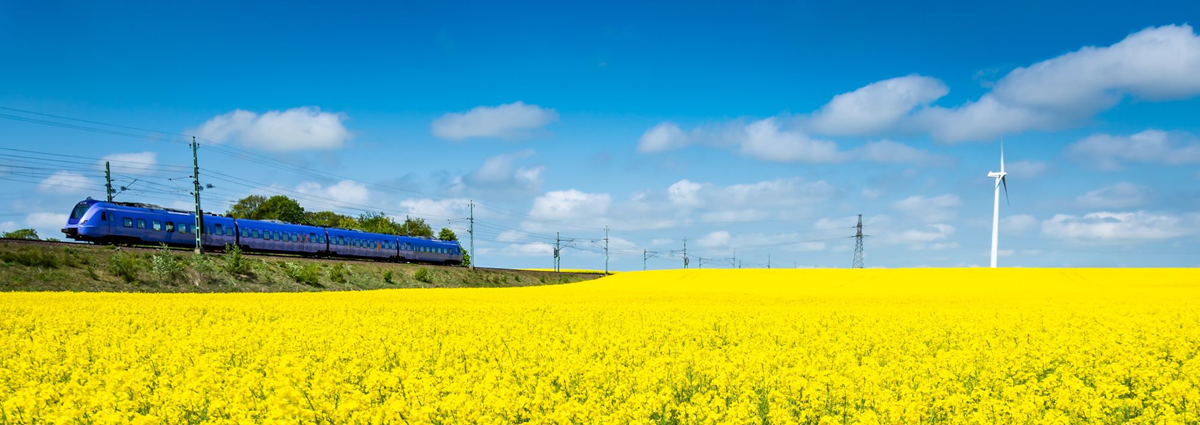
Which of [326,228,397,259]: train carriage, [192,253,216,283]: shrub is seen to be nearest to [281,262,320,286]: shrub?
[192,253,216,283]: shrub

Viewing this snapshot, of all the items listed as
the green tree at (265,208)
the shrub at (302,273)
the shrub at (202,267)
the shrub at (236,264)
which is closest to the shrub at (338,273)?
the shrub at (302,273)

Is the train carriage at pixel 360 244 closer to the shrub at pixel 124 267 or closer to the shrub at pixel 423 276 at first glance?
the shrub at pixel 423 276

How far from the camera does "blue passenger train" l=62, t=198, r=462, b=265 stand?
41.4 m

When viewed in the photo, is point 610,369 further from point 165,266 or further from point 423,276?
point 423,276

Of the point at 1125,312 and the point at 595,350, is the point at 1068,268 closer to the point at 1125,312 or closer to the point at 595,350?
the point at 1125,312

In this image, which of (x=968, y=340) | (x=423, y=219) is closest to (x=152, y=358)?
(x=968, y=340)

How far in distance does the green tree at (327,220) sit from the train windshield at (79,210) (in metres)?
64.2

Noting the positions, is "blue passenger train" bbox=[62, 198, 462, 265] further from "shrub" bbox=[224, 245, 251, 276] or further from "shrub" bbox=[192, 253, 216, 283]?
"shrub" bbox=[192, 253, 216, 283]

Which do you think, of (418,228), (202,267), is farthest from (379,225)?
(202,267)

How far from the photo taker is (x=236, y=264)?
43.4 meters

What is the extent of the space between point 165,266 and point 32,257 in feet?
19.0

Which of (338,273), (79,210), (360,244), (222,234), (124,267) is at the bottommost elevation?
(338,273)

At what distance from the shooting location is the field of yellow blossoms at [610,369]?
6172 mm

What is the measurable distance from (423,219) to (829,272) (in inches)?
2964
